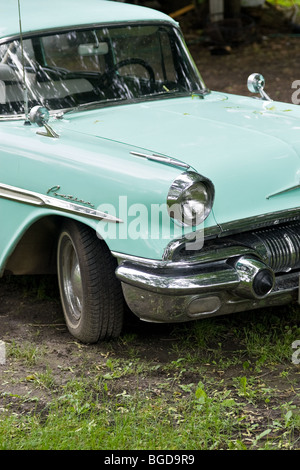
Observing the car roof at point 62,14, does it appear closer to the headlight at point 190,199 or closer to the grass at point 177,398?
the headlight at point 190,199

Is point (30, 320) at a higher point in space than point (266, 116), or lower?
lower

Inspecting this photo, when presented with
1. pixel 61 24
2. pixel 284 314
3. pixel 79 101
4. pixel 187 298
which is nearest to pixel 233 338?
pixel 284 314

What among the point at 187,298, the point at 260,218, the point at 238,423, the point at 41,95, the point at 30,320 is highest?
the point at 41,95

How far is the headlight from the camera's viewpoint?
3.61 m

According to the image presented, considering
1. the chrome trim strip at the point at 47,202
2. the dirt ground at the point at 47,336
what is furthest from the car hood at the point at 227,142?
the dirt ground at the point at 47,336

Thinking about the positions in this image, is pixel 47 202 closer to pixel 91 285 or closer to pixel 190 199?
pixel 91 285

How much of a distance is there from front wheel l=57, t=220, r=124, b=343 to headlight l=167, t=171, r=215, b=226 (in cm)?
56

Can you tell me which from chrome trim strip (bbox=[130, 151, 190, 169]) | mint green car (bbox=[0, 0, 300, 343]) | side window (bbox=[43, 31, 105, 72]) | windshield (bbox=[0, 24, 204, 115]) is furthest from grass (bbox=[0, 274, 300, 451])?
side window (bbox=[43, 31, 105, 72])

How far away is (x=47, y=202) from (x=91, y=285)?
492 mm

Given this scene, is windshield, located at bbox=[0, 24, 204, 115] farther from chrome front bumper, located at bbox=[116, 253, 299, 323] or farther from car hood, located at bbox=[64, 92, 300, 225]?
chrome front bumper, located at bbox=[116, 253, 299, 323]

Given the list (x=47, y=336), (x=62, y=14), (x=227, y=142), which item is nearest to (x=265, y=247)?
(x=227, y=142)

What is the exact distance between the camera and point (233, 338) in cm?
428

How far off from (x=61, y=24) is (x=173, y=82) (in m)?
0.84
